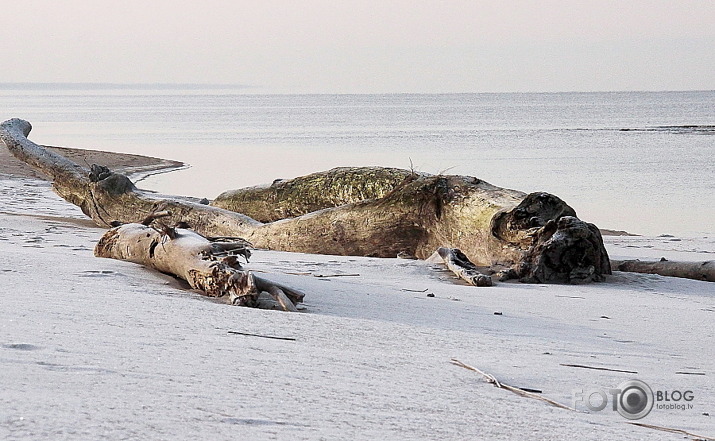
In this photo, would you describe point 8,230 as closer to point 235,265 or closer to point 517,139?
point 235,265

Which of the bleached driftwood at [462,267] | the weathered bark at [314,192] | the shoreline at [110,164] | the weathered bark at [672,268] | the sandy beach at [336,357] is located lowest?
the sandy beach at [336,357]

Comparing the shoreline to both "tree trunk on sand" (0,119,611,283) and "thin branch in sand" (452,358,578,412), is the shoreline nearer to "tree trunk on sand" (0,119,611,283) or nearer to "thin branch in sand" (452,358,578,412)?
"tree trunk on sand" (0,119,611,283)

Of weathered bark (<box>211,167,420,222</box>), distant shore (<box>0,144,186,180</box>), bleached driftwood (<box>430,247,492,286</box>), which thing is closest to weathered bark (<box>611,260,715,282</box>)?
bleached driftwood (<box>430,247,492,286</box>)

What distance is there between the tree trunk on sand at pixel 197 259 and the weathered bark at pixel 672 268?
3.39 metres

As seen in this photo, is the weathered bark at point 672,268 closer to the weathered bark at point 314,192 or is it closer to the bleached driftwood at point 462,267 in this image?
the bleached driftwood at point 462,267

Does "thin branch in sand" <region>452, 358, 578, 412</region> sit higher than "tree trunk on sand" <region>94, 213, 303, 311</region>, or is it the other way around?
"tree trunk on sand" <region>94, 213, 303, 311</region>

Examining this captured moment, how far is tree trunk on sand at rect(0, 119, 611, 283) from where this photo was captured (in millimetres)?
6504

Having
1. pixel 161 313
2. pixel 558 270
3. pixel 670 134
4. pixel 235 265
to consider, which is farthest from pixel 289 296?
pixel 670 134

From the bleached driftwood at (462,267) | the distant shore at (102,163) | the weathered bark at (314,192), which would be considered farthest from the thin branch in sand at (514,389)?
the distant shore at (102,163)

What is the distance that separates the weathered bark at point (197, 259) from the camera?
4.53 m

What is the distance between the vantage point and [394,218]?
7.75 m

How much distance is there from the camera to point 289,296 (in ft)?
15.2

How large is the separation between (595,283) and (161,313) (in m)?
3.71

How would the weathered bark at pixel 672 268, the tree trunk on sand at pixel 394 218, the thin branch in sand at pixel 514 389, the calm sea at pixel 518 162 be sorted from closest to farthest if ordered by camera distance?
1. the thin branch in sand at pixel 514 389
2. the tree trunk on sand at pixel 394 218
3. the weathered bark at pixel 672 268
4. the calm sea at pixel 518 162
